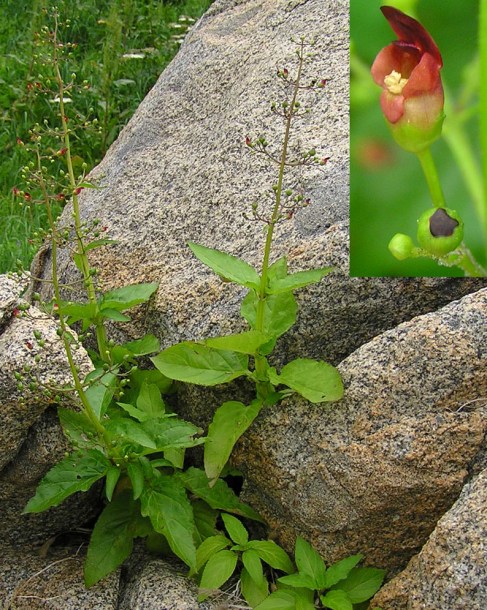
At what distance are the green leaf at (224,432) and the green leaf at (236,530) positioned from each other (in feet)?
0.52

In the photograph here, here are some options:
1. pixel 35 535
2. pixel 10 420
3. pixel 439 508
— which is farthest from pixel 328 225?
pixel 35 535

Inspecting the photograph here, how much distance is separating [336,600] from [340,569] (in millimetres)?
140

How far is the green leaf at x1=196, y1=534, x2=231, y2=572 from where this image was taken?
303 cm

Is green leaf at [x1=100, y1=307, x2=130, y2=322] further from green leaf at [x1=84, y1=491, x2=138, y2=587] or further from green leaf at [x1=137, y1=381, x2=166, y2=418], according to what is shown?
green leaf at [x1=84, y1=491, x2=138, y2=587]

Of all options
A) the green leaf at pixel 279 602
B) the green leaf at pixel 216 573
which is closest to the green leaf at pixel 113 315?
the green leaf at pixel 216 573

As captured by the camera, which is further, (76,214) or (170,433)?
(76,214)

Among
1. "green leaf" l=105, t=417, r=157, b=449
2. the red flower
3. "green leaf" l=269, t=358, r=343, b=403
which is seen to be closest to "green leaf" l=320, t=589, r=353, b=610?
"green leaf" l=269, t=358, r=343, b=403

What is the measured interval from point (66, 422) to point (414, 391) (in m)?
1.20

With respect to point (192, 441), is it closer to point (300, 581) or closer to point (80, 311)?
point (300, 581)

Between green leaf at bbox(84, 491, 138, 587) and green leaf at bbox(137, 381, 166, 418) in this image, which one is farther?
green leaf at bbox(137, 381, 166, 418)

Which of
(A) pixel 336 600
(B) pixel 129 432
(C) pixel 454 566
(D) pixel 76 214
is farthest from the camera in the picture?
(D) pixel 76 214

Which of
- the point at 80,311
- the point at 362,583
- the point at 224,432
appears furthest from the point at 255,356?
the point at 362,583

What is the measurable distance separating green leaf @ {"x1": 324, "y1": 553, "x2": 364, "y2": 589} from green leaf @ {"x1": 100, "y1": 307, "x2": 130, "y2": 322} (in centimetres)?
117

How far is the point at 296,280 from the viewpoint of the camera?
3086 millimetres
